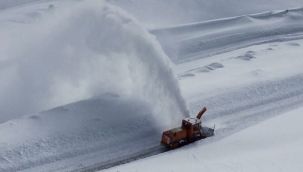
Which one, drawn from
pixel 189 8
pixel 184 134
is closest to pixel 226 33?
pixel 189 8

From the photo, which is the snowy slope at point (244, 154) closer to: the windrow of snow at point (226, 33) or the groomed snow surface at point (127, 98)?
the groomed snow surface at point (127, 98)

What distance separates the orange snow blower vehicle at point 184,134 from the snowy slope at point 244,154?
38 centimetres

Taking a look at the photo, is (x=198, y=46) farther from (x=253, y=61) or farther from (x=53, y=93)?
(x=53, y=93)

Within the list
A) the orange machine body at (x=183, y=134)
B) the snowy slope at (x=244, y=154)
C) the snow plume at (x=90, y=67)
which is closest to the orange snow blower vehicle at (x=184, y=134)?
the orange machine body at (x=183, y=134)

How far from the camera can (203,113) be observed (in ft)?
78.5

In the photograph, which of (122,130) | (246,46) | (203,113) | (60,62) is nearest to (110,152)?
(122,130)

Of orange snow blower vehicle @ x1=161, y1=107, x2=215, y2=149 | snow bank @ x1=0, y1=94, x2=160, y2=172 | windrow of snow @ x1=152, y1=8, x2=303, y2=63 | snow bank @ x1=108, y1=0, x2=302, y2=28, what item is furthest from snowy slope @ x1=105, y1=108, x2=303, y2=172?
snow bank @ x1=108, y1=0, x2=302, y2=28

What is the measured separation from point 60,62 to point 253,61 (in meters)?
13.3

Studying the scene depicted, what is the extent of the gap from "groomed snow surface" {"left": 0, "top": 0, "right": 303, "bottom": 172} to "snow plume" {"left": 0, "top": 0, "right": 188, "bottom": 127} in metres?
0.06

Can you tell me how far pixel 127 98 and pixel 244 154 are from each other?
736 cm

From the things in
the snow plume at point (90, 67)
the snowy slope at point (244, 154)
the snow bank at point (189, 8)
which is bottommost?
the snowy slope at point (244, 154)

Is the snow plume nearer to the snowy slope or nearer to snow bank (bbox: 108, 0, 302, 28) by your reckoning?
the snowy slope

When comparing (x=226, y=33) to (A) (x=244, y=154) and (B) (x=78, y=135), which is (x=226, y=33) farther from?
(B) (x=78, y=135)

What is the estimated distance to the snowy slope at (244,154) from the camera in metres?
19.9
